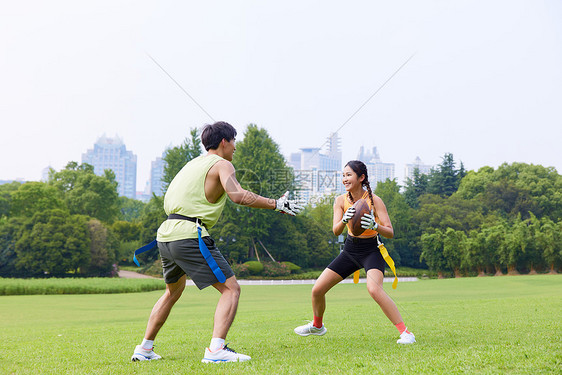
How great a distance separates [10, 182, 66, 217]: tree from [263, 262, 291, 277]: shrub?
23096 millimetres

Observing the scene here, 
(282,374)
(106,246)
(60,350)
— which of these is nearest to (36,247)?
(106,246)

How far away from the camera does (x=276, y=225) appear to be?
56.6m

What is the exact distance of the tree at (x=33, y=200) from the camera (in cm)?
5322

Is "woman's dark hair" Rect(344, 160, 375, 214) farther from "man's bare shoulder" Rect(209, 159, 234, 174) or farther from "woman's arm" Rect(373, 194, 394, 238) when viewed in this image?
"man's bare shoulder" Rect(209, 159, 234, 174)

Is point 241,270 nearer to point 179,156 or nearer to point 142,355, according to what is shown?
point 179,156

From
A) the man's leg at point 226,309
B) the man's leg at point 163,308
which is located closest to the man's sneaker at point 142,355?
the man's leg at point 163,308

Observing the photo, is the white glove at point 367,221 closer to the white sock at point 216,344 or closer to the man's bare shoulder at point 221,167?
the man's bare shoulder at point 221,167

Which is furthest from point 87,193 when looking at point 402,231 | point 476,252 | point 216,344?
point 216,344

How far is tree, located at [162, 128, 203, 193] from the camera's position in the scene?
59.1 m

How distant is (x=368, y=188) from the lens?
7.12 meters

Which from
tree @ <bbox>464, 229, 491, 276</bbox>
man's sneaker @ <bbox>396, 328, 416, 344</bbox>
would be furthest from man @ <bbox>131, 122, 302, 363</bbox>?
tree @ <bbox>464, 229, 491, 276</bbox>

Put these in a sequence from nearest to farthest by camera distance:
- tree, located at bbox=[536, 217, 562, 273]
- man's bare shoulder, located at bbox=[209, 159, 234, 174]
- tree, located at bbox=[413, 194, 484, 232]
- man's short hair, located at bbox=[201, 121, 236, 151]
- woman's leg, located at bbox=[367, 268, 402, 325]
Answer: man's bare shoulder, located at bbox=[209, 159, 234, 174]
man's short hair, located at bbox=[201, 121, 236, 151]
woman's leg, located at bbox=[367, 268, 402, 325]
tree, located at bbox=[536, 217, 562, 273]
tree, located at bbox=[413, 194, 484, 232]

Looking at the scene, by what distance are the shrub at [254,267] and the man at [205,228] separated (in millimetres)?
44999

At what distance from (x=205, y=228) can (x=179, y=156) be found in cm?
5633
